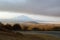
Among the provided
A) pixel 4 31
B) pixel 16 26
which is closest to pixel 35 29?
pixel 16 26

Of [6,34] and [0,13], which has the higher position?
[0,13]

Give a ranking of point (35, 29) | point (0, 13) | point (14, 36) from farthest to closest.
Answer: point (0, 13), point (35, 29), point (14, 36)

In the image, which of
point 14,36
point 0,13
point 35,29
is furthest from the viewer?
point 0,13

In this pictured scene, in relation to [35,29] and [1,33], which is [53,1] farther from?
[1,33]

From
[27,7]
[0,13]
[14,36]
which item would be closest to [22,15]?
[27,7]

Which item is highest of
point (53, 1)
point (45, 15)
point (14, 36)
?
point (53, 1)

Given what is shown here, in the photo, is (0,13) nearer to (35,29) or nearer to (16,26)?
(16,26)

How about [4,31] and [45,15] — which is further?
[45,15]

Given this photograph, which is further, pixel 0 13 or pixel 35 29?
pixel 0 13

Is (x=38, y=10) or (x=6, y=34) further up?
(x=38, y=10)
